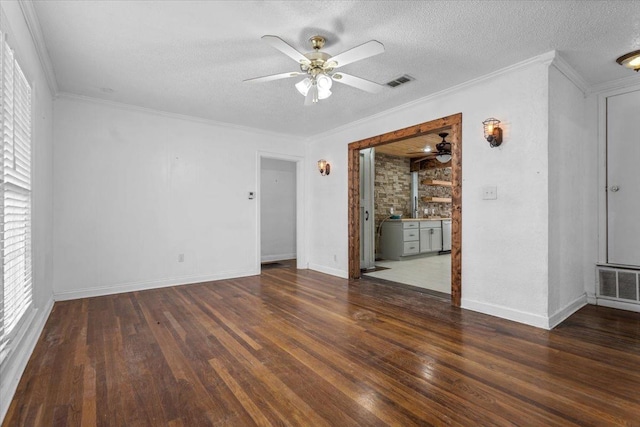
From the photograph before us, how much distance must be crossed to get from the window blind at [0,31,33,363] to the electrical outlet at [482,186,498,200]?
395 cm

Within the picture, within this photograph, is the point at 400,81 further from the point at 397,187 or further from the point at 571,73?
the point at 397,187

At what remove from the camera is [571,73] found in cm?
325

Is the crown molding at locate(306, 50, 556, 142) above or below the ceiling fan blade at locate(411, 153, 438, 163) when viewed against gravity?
above

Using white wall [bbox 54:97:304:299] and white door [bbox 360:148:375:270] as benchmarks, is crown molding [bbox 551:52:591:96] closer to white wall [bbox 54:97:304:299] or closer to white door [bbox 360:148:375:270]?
white door [bbox 360:148:375:270]

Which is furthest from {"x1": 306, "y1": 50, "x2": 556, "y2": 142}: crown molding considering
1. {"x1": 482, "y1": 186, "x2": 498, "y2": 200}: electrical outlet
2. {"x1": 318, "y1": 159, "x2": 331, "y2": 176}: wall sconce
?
{"x1": 482, "y1": 186, "x2": 498, "y2": 200}: electrical outlet

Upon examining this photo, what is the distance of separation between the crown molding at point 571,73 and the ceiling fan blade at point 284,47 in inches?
93.1

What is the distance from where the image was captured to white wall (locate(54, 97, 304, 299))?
4.00m

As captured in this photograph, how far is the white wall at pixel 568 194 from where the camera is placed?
302cm

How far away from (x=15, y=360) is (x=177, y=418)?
135 cm

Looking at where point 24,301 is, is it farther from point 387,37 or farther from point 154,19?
point 387,37

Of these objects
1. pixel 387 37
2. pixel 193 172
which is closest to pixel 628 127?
pixel 387 37

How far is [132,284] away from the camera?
4.39 m

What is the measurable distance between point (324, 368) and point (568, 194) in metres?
3.12

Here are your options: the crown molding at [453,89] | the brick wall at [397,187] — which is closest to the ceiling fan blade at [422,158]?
the brick wall at [397,187]
